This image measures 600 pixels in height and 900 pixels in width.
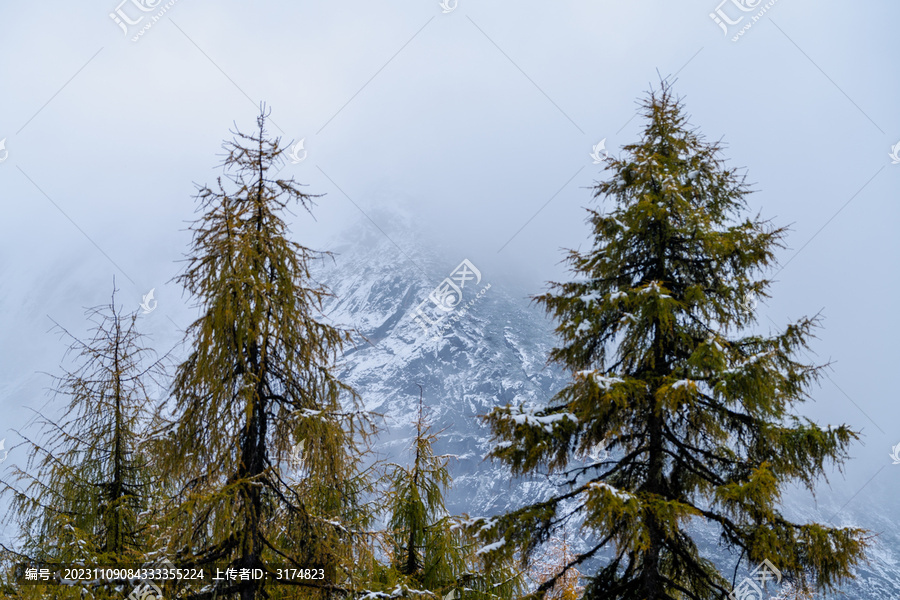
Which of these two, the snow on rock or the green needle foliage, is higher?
the green needle foliage

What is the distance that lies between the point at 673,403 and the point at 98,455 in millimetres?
7822

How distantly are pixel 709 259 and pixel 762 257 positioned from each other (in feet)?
1.93

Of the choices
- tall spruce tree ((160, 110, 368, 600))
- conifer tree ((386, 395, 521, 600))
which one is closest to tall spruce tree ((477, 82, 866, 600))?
conifer tree ((386, 395, 521, 600))

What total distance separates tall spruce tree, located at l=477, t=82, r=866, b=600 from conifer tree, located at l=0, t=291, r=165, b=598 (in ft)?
16.7

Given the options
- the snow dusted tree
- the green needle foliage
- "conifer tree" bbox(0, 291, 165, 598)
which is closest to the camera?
the snow dusted tree

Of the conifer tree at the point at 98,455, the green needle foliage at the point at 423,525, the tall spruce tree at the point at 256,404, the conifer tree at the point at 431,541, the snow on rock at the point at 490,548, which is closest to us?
the tall spruce tree at the point at 256,404

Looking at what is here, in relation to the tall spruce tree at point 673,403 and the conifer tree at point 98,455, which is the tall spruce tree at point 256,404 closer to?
the tall spruce tree at point 673,403

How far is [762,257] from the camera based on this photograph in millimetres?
6457

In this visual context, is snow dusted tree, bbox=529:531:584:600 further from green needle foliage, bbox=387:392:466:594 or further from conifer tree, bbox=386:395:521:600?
green needle foliage, bbox=387:392:466:594

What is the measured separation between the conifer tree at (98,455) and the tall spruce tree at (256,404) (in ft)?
7.87

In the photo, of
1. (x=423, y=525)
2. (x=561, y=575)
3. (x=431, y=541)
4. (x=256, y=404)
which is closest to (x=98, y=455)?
(x=256, y=404)

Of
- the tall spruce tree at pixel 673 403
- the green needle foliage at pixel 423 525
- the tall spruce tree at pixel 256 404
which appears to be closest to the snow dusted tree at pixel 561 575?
the tall spruce tree at pixel 673 403

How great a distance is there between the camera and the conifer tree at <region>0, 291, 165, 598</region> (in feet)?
23.7

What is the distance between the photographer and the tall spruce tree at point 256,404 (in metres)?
A: 5.11
